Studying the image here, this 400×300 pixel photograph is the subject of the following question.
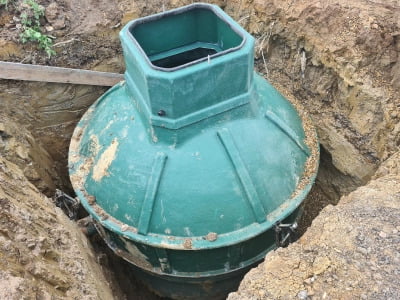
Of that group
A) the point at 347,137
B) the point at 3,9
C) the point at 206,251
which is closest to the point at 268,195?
the point at 206,251

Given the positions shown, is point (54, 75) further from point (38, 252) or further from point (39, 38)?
point (38, 252)

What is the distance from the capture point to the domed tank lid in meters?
2.98

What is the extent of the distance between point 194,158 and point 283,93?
5.35 feet

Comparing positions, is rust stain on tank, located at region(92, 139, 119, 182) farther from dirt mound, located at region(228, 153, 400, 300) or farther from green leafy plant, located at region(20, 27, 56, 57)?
green leafy plant, located at region(20, 27, 56, 57)

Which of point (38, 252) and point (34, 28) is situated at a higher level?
point (34, 28)

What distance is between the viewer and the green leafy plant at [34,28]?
4438mm

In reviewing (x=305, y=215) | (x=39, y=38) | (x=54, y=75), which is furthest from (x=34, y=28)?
(x=305, y=215)

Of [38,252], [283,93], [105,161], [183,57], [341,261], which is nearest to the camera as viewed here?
[341,261]

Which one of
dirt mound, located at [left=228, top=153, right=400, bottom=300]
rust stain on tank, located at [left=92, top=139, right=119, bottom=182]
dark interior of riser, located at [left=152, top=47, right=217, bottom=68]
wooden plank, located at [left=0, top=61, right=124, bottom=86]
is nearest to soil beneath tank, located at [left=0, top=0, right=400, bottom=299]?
dirt mound, located at [left=228, top=153, right=400, bottom=300]

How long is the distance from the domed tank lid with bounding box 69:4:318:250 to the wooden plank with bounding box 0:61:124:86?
1390 millimetres

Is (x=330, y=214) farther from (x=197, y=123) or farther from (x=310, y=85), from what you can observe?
(x=310, y=85)

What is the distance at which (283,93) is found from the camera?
4.27m

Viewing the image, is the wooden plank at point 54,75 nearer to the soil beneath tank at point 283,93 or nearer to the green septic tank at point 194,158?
the soil beneath tank at point 283,93

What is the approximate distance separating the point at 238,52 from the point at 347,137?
6.47 ft
